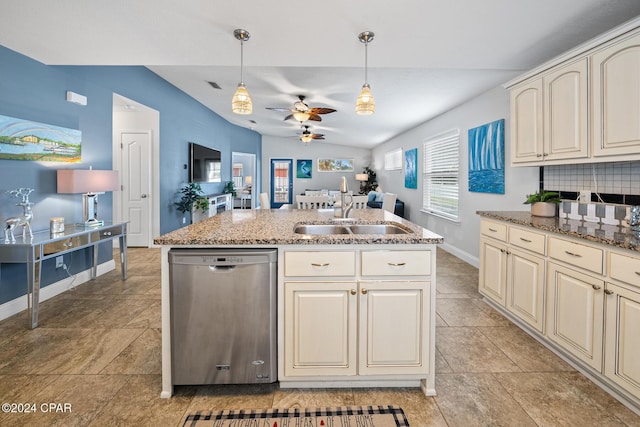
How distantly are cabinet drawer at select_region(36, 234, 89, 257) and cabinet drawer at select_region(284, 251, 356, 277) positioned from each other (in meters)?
2.25

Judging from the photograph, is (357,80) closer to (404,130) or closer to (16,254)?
(404,130)

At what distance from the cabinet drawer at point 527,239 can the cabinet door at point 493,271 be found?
15 cm

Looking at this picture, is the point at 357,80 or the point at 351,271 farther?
the point at 357,80

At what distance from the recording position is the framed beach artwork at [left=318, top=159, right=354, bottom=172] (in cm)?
1150

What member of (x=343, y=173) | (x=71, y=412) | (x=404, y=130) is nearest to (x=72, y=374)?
(x=71, y=412)

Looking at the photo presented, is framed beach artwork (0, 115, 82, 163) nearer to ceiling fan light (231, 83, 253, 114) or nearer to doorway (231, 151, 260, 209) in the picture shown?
ceiling fan light (231, 83, 253, 114)

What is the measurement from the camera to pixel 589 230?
2084mm

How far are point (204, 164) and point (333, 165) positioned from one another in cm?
538

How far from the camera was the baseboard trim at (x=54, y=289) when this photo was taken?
9.40ft

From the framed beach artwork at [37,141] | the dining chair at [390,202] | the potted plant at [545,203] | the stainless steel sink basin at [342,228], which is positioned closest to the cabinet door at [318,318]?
the stainless steel sink basin at [342,228]

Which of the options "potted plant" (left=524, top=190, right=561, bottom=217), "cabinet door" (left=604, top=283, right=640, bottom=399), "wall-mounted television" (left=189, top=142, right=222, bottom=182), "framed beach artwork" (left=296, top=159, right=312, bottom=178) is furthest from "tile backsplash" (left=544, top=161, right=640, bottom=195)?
"framed beach artwork" (left=296, top=159, right=312, bottom=178)

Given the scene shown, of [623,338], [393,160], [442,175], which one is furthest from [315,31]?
[393,160]

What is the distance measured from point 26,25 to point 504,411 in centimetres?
406

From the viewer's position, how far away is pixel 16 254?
258 cm
